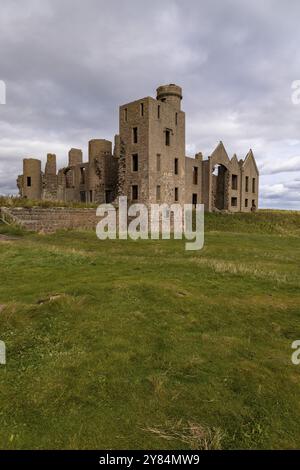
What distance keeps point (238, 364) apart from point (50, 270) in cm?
825

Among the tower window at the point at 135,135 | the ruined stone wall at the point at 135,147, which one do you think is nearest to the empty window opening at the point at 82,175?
the ruined stone wall at the point at 135,147

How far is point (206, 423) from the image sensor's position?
4039 millimetres

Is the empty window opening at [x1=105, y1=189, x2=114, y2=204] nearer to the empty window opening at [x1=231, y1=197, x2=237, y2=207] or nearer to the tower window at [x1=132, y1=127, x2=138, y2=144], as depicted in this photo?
the tower window at [x1=132, y1=127, x2=138, y2=144]

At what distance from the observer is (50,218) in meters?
26.1

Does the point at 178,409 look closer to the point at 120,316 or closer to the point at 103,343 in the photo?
the point at 103,343

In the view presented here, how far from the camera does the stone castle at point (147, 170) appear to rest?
33.6 meters

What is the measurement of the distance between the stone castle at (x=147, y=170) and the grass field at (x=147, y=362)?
81.7ft

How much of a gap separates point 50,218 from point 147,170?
1231cm

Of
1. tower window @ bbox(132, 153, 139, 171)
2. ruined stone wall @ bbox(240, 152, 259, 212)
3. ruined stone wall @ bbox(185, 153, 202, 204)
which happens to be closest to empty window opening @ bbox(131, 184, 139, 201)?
tower window @ bbox(132, 153, 139, 171)

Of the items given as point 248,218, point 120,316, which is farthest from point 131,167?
point 120,316

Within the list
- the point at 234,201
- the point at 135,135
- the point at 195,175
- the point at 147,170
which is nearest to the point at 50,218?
the point at 147,170

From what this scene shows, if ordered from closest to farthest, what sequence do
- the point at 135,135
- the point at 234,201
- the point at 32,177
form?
1. the point at 135,135
2. the point at 32,177
3. the point at 234,201

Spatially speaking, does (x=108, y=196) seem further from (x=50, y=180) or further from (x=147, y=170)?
(x=50, y=180)

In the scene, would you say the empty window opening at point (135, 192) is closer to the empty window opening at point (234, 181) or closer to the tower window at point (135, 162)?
the tower window at point (135, 162)
